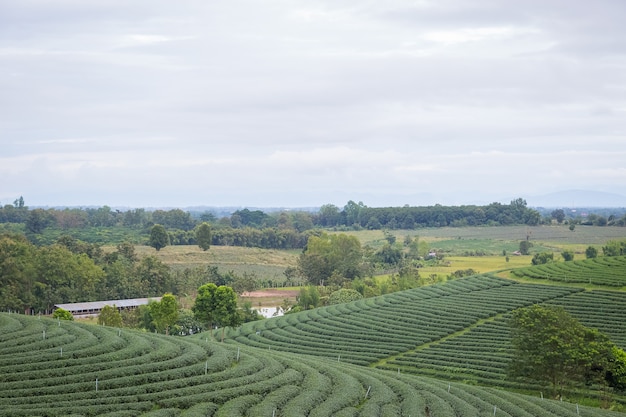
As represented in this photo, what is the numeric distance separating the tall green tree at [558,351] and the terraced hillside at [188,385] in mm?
5623

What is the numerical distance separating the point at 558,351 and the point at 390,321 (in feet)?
77.3

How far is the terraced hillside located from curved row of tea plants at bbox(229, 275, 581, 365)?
57.3 ft

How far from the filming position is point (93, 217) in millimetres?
196125

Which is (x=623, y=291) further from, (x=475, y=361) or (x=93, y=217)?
(x=93, y=217)

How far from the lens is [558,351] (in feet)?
133

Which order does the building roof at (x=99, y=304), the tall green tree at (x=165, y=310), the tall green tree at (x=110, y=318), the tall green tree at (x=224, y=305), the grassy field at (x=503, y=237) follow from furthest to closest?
the grassy field at (x=503, y=237), the building roof at (x=99, y=304), the tall green tree at (x=110, y=318), the tall green tree at (x=165, y=310), the tall green tree at (x=224, y=305)

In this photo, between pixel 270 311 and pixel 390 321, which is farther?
pixel 270 311

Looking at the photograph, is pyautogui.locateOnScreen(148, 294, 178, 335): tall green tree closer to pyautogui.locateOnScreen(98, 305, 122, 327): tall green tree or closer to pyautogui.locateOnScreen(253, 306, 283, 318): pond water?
pyautogui.locateOnScreen(98, 305, 122, 327): tall green tree

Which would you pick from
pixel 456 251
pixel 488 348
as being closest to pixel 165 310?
pixel 488 348

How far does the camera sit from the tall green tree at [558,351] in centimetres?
3988

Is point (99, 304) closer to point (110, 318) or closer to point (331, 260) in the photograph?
point (110, 318)

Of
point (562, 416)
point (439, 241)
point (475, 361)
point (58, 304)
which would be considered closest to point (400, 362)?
point (475, 361)

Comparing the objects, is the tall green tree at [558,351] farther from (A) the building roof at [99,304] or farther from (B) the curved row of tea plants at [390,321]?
(A) the building roof at [99,304]

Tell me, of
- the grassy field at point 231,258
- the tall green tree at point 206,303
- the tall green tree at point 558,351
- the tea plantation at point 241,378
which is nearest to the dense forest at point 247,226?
the grassy field at point 231,258
